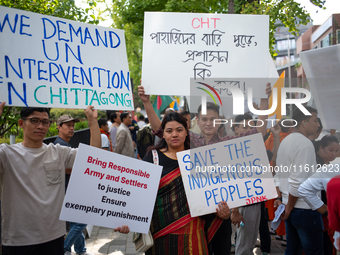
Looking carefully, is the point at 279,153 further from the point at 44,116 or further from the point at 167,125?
the point at 44,116

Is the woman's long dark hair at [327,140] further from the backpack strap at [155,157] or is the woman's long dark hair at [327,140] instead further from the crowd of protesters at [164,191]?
the backpack strap at [155,157]

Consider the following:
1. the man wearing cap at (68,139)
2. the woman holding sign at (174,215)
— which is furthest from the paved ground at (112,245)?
the woman holding sign at (174,215)

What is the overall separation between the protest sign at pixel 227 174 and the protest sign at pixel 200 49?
3.16 ft

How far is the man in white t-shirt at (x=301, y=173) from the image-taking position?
123 inches

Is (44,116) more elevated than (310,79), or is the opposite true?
(310,79)

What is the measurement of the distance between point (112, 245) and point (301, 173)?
10.4 ft

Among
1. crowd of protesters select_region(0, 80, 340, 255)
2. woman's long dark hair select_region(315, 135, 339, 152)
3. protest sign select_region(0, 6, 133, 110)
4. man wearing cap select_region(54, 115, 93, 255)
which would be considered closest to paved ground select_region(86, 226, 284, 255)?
man wearing cap select_region(54, 115, 93, 255)

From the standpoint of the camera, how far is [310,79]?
307 cm

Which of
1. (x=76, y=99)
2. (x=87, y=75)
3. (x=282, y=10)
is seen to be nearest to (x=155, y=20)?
(x=87, y=75)

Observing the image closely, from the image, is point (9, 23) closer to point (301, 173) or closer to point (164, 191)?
point (164, 191)

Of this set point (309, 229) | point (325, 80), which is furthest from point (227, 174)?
point (325, 80)

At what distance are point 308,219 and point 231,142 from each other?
4.01 feet

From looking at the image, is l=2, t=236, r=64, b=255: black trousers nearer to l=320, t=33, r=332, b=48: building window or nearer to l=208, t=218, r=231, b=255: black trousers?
l=208, t=218, r=231, b=255: black trousers

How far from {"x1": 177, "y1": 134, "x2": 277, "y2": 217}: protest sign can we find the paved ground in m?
2.48
